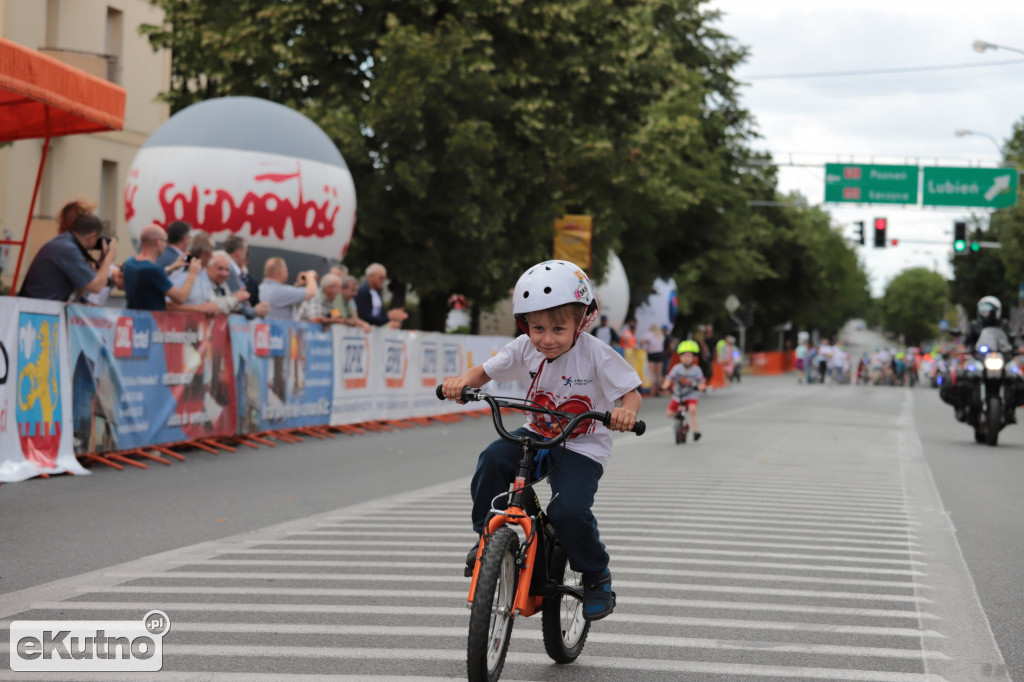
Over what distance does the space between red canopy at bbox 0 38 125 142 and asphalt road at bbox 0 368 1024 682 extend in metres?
3.37

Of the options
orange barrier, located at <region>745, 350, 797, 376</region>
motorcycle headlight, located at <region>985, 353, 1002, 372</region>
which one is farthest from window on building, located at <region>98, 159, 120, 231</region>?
orange barrier, located at <region>745, 350, 797, 376</region>

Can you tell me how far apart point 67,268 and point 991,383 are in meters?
12.8

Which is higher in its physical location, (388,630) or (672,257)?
(672,257)

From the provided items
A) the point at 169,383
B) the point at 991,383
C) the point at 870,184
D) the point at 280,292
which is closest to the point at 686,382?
the point at 991,383

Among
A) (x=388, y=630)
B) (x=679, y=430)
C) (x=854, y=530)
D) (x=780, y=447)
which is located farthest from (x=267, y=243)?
(x=388, y=630)

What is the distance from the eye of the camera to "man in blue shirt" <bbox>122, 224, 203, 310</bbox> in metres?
13.3

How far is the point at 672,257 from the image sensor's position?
144 feet

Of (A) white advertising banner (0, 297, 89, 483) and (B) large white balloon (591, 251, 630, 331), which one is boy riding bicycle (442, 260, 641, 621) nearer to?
(A) white advertising banner (0, 297, 89, 483)

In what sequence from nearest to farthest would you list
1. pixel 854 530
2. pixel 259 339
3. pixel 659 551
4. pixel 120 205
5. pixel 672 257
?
pixel 659 551 < pixel 854 530 < pixel 259 339 < pixel 120 205 < pixel 672 257

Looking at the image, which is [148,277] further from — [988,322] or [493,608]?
[988,322]

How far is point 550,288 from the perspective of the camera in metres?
5.03

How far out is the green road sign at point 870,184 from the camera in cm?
4841

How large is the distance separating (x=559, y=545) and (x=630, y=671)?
59cm

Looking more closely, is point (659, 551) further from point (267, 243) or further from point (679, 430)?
point (267, 243)
